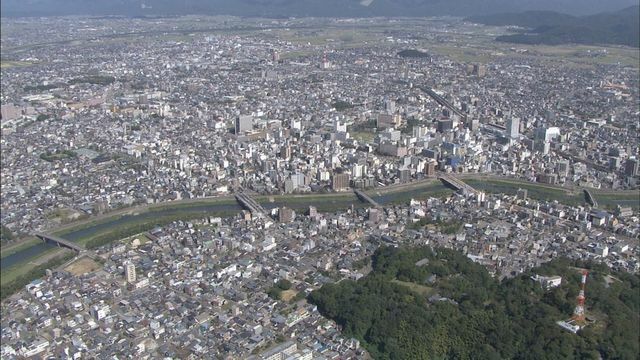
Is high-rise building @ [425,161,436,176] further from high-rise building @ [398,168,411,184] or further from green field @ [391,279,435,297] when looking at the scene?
green field @ [391,279,435,297]

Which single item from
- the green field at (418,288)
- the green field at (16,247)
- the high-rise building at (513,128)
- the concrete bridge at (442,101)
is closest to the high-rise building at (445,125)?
the high-rise building at (513,128)

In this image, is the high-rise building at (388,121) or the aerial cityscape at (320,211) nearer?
the aerial cityscape at (320,211)

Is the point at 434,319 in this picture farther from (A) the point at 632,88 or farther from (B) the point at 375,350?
(A) the point at 632,88

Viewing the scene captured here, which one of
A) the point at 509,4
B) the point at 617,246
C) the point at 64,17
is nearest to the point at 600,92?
the point at 617,246

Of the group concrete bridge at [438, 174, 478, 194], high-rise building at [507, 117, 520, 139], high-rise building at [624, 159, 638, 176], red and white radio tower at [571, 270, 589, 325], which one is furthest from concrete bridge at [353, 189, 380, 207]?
high-rise building at [624, 159, 638, 176]

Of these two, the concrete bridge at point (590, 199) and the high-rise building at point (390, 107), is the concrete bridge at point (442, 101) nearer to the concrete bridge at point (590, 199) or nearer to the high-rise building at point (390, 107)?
the high-rise building at point (390, 107)
